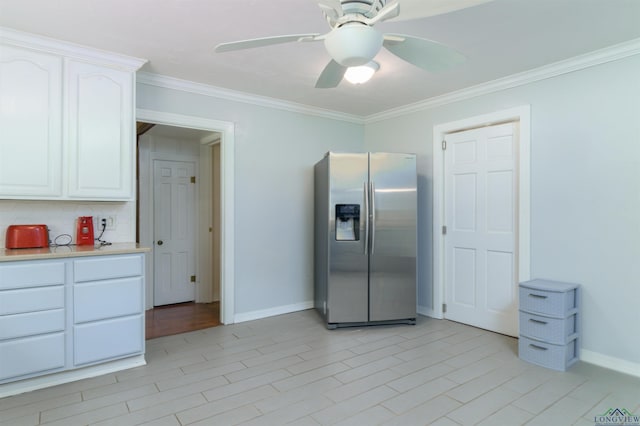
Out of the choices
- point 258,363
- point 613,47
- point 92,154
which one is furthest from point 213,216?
point 613,47

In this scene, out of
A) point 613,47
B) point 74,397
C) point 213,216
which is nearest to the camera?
point 74,397

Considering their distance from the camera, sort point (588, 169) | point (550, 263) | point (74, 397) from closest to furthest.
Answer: point (74, 397) → point (588, 169) → point (550, 263)

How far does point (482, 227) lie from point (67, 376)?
368 centimetres

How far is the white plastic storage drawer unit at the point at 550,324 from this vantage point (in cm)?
280

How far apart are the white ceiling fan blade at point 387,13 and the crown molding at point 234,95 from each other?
8.35 ft

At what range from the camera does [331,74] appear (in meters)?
2.15

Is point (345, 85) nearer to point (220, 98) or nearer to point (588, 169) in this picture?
point (220, 98)

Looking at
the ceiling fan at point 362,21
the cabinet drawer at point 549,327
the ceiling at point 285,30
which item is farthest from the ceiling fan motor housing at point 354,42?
the cabinet drawer at point 549,327

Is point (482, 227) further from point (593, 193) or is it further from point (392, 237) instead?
point (593, 193)

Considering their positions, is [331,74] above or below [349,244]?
above

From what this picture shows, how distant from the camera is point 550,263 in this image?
3.19 meters

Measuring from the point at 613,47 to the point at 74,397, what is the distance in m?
4.43

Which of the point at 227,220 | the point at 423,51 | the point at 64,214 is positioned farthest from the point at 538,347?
the point at 64,214

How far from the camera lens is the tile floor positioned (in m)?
2.18
